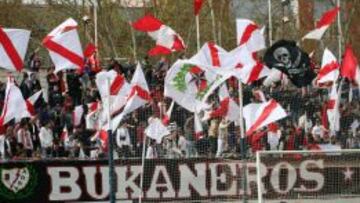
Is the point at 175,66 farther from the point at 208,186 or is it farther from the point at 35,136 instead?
the point at 35,136

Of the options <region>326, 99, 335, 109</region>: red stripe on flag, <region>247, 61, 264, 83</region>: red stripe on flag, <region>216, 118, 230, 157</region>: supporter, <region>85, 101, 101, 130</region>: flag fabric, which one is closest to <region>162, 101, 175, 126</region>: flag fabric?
<region>216, 118, 230, 157</region>: supporter

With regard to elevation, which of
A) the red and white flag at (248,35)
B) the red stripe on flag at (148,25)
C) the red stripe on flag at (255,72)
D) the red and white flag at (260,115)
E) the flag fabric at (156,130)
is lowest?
the flag fabric at (156,130)

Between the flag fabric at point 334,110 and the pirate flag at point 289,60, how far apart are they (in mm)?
1012

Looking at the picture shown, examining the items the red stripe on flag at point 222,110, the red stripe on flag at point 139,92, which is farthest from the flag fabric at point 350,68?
the red stripe on flag at point 139,92

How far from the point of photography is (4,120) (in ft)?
54.1

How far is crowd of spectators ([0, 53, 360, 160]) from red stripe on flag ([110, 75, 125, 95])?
2.09ft

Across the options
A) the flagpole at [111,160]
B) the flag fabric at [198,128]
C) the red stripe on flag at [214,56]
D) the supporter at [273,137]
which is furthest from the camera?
the supporter at [273,137]

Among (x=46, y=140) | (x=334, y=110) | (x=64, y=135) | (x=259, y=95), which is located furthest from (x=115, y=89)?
(x=334, y=110)

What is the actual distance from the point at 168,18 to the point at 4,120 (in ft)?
81.5

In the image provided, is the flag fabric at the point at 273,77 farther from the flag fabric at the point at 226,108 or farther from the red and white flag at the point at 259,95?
the flag fabric at the point at 226,108

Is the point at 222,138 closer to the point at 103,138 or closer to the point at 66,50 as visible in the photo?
the point at 103,138

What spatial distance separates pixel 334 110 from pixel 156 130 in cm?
434

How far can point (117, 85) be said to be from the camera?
17.1 metres

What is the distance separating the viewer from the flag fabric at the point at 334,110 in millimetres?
18641
